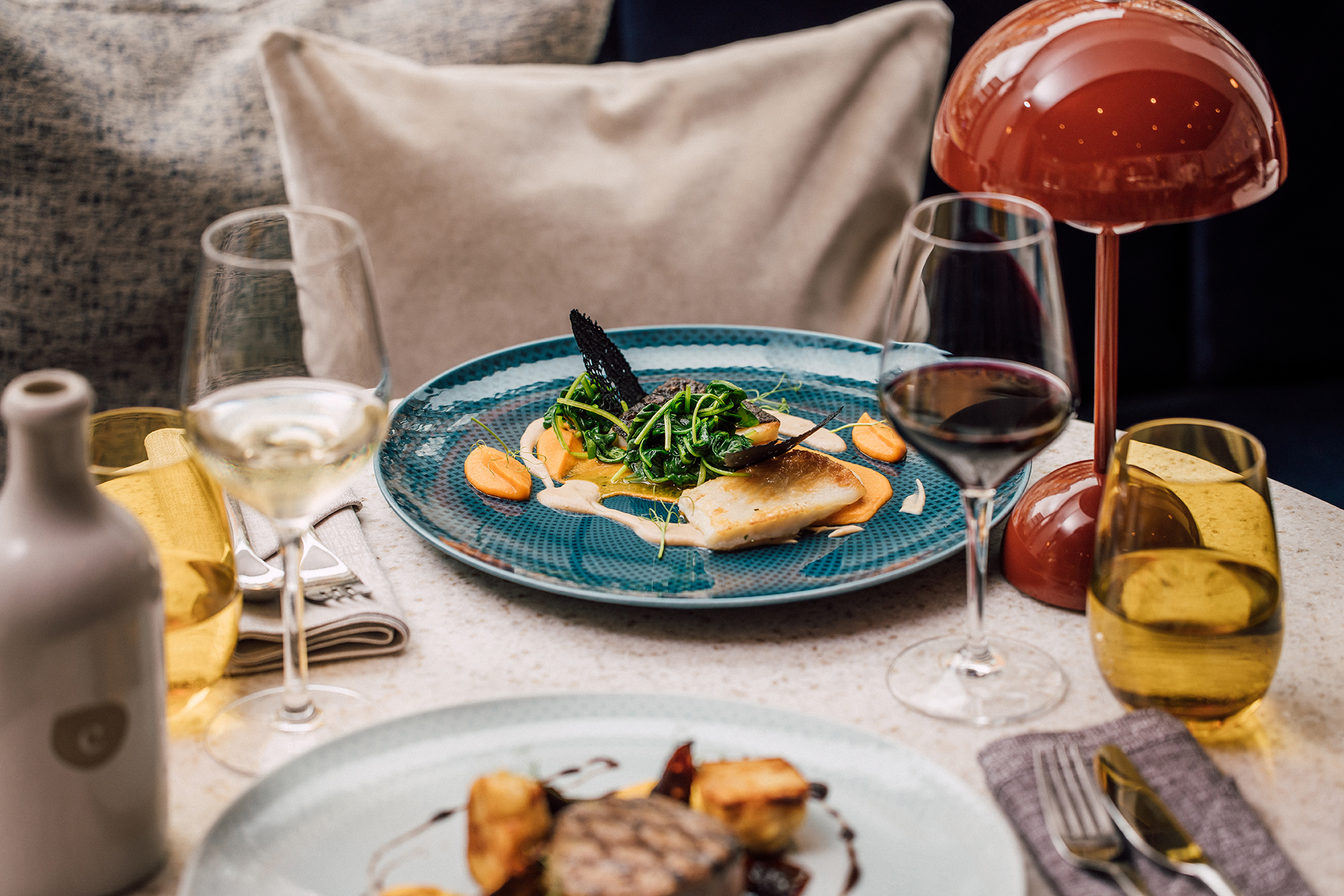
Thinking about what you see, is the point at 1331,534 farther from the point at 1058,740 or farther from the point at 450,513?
the point at 450,513

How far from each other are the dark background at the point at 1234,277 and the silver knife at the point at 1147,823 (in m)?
1.64

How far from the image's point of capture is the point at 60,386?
637 millimetres

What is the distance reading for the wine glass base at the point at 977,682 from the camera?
854 mm

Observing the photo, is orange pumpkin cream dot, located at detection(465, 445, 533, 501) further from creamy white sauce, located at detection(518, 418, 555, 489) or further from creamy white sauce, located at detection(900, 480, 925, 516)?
creamy white sauce, located at detection(900, 480, 925, 516)

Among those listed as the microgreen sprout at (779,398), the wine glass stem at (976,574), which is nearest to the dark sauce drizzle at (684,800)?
the wine glass stem at (976,574)

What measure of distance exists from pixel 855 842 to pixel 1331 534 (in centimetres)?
67

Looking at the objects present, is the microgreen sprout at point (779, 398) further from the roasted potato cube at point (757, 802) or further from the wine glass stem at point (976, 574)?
the roasted potato cube at point (757, 802)

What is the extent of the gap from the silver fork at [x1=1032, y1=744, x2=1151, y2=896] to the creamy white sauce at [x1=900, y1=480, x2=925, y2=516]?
1.28 feet

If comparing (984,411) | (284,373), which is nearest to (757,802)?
(984,411)

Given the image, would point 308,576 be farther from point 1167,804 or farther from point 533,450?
point 1167,804

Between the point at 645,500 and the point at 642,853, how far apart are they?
595 mm

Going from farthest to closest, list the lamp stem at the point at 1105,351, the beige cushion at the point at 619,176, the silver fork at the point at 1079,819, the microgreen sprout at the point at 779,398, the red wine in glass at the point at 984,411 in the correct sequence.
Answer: the beige cushion at the point at 619,176 < the microgreen sprout at the point at 779,398 < the lamp stem at the point at 1105,351 < the red wine in glass at the point at 984,411 < the silver fork at the point at 1079,819

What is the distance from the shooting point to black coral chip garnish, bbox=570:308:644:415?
4.33 ft

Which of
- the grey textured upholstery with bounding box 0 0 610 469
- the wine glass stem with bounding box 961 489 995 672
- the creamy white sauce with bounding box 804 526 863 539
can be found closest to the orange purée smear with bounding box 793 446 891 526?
the creamy white sauce with bounding box 804 526 863 539
